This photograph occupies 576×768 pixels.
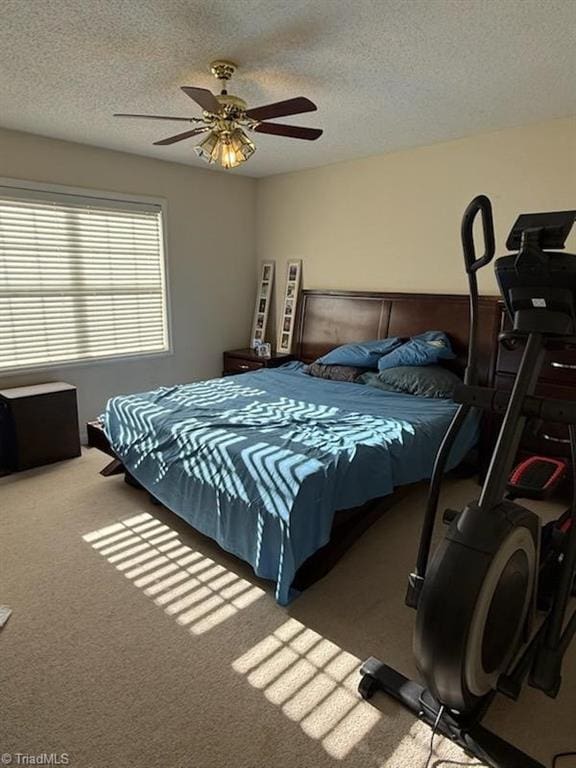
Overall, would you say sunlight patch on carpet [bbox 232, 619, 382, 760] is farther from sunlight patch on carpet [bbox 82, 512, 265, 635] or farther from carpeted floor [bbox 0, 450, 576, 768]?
sunlight patch on carpet [bbox 82, 512, 265, 635]

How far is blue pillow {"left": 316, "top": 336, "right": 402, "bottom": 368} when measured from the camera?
13.4 ft

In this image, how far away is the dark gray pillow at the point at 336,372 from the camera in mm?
4027

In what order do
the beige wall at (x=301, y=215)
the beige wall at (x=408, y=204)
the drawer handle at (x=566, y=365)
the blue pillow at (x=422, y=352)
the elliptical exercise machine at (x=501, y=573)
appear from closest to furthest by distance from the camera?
the elliptical exercise machine at (x=501, y=573) → the drawer handle at (x=566, y=365) → the beige wall at (x=408, y=204) → the beige wall at (x=301, y=215) → the blue pillow at (x=422, y=352)

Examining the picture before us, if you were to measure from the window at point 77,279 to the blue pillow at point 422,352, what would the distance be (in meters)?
2.31

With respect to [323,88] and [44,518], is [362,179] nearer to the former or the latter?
[323,88]

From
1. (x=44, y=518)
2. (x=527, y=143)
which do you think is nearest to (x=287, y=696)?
(x=44, y=518)

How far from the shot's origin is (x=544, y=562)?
6.72ft

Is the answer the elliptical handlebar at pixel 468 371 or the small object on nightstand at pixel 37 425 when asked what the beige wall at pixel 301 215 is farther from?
the elliptical handlebar at pixel 468 371

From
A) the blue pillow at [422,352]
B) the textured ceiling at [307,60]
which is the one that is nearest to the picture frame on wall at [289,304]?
the blue pillow at [422,352]

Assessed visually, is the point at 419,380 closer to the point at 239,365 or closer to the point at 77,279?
the point at 239,365

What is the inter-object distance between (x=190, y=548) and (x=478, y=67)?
2.99 m

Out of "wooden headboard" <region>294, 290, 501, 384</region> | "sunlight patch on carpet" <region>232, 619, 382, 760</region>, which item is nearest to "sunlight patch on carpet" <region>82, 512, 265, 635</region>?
"sunlight patch on carpet" <region>232, 619, 382, 760</region>

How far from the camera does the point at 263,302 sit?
5445 mm

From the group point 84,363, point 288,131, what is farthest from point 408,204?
point 84,363
